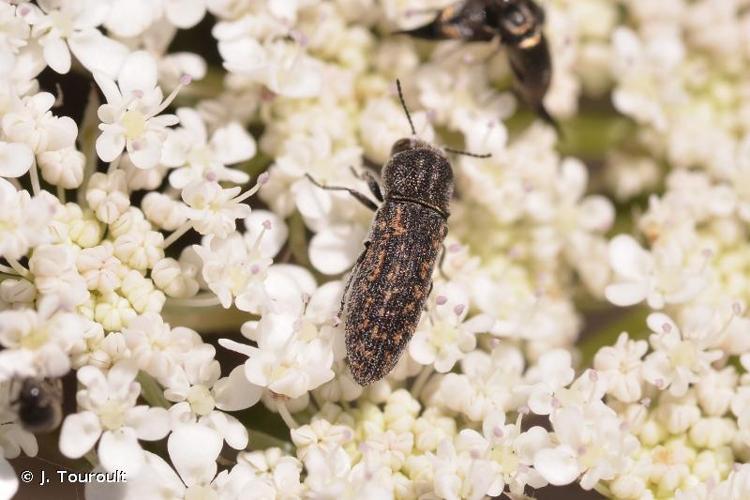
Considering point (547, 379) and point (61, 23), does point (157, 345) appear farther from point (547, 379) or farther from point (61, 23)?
point (547, 379)

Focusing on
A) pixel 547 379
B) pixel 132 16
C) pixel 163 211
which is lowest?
pixel 547 379

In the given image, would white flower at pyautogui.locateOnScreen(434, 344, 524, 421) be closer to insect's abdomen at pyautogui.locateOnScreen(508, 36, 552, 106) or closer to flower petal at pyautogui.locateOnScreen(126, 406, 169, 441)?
flower petal at pyautogui.locateOnScreen(126, 406, 169, 441)

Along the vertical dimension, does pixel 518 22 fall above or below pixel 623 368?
above

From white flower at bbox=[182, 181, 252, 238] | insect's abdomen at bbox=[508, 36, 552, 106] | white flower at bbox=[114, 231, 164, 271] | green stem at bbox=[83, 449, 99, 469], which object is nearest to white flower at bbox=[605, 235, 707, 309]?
insect's abdomen at bbox=[508, 36, 552, 106]

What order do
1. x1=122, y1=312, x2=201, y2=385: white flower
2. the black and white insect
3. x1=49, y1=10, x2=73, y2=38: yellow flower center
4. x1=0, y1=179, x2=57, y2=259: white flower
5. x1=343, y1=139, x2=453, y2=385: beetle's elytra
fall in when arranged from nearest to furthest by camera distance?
the black and white insect
x1=0, y1=179, x2=57, y2=259: white flower
x1=122, y1=312, x2=201, y2=385: white flower
x1=343, y1=139, x2=453, y2=385: beetle's elytra
x1=49, y1=10, x2=73, y2=38: yellow flower center

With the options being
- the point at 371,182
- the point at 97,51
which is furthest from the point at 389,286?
the point at 97,51

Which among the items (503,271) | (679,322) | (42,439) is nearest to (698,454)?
(679,322)

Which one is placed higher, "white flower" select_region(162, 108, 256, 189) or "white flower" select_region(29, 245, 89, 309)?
"white flower" select_region(29, 245, 89, 309)
